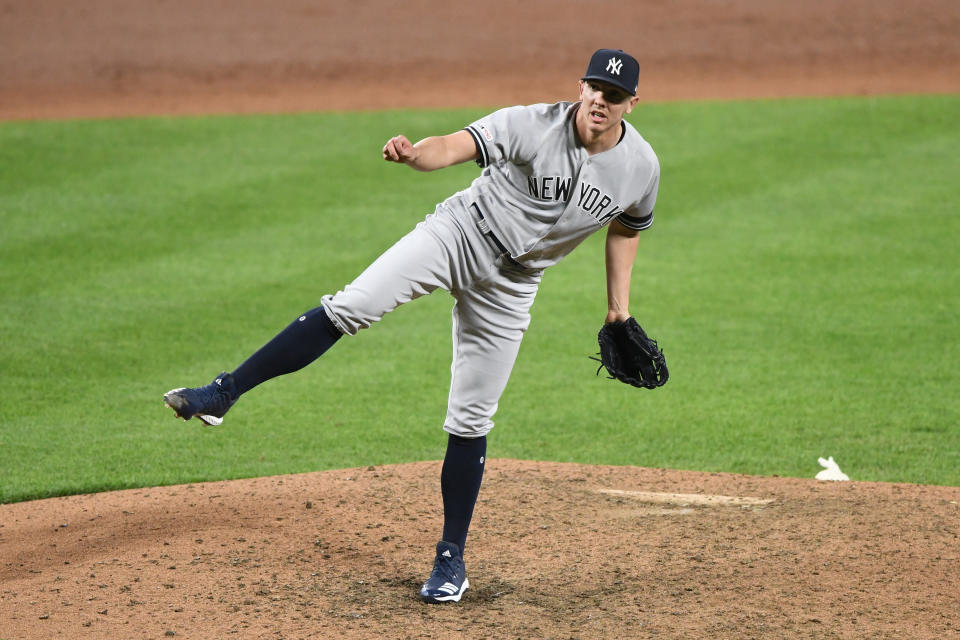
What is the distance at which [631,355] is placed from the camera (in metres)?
4.35

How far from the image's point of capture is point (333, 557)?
4.39 metres

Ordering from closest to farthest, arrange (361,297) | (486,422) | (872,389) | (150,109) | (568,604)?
(361,297) → (568,604) → (486,422) → (872,389) → (150,109)

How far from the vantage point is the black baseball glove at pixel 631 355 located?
4.29 m

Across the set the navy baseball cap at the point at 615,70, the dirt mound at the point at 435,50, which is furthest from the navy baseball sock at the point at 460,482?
the dirt mound at the point at 435,50

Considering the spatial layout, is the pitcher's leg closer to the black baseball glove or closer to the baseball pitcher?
the baseball pitcher

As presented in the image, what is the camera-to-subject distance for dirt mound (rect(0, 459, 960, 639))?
373cm

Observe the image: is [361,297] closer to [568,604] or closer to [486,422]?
[486,422]

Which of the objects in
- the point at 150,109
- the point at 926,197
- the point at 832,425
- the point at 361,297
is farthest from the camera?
the point at 150,109

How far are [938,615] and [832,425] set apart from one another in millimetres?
2746

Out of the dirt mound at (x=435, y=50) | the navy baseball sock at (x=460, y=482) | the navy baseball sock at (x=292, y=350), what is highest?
the dirt mound at (x=435, y=50)

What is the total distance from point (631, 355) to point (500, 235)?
2.74 ft

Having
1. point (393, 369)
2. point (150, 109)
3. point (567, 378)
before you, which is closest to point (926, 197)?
point (567, 378)

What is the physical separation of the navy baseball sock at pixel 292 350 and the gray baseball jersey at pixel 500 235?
0.20ft

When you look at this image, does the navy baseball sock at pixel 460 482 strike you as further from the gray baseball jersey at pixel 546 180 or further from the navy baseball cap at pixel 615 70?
the navy baseball cap at pixel 615 70
